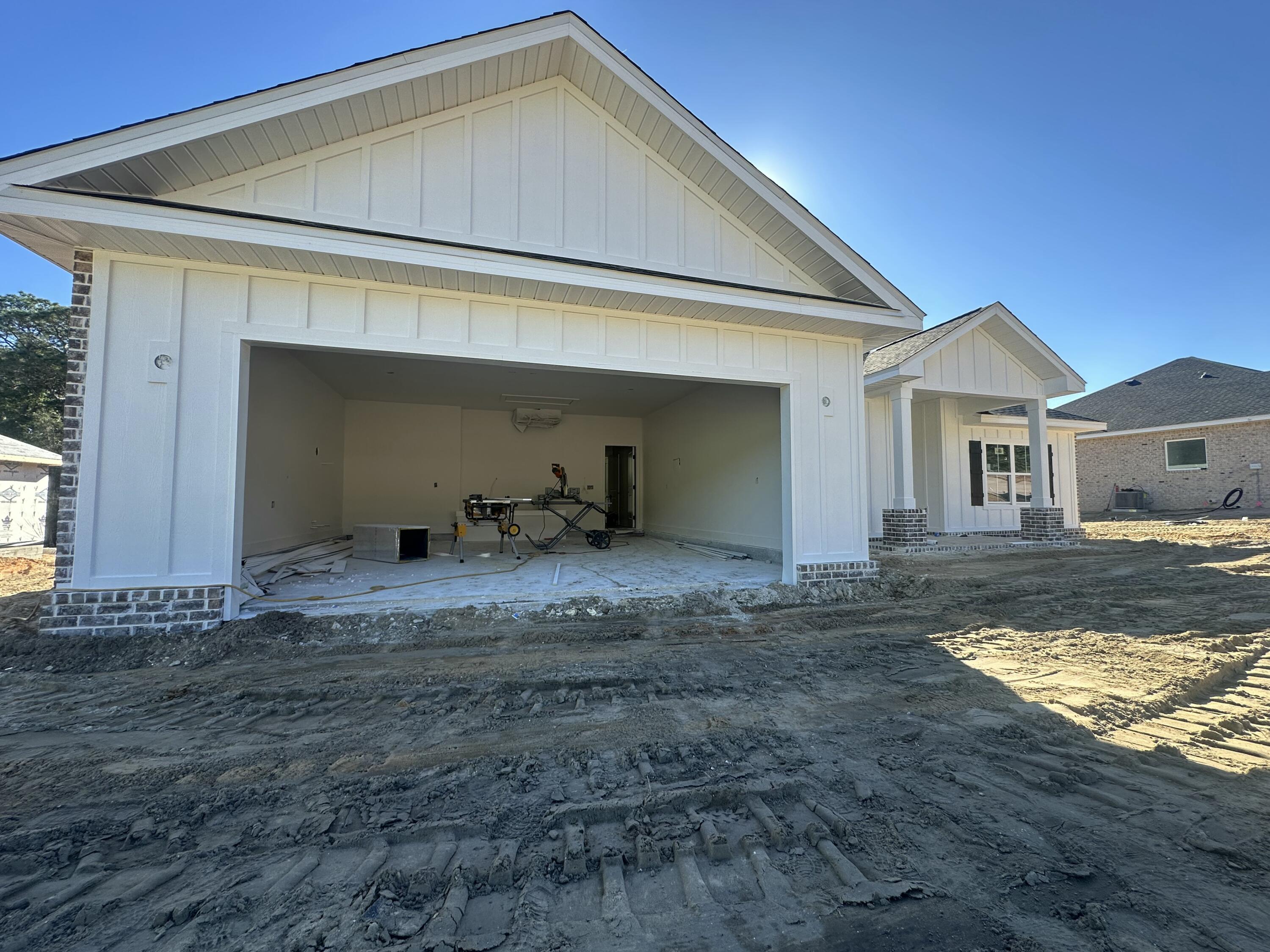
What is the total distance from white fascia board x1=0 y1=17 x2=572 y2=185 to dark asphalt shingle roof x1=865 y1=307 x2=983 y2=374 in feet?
26.6

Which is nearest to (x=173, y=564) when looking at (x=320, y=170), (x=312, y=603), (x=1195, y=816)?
(x=312, y=603)

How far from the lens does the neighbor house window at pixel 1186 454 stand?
18.0 meters

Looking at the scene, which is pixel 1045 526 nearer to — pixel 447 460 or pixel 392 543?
pixel 392 543

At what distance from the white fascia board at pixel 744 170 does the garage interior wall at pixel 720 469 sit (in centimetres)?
210

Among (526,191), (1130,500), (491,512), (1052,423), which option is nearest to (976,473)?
(1052,423)

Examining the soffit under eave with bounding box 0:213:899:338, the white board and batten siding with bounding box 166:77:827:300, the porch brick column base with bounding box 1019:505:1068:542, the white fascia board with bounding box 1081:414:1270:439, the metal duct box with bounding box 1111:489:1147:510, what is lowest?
the porch brick column base with bounding box 1019:505:1068:542

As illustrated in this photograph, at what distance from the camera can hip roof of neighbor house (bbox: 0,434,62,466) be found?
12203mm

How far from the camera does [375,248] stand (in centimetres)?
477

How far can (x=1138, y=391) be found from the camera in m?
22.0

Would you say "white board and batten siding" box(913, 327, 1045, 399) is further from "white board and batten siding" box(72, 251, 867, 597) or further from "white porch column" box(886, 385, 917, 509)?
"white board and batten siding" box(72, 251, 867, 597)

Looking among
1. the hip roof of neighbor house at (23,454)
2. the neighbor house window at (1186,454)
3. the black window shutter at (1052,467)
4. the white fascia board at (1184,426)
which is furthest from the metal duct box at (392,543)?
the neighbor house window at (1186,454)

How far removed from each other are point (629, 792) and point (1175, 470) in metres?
24.9

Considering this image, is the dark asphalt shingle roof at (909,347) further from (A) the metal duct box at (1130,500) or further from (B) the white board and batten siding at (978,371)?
(A) the metal duct box at (1130,500)

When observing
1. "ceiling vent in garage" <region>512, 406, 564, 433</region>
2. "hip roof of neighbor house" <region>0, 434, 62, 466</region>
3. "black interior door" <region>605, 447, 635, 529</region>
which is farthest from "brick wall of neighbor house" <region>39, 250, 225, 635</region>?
"hip roof of neighbor house" <region>0, 434, 62, 466</region>
